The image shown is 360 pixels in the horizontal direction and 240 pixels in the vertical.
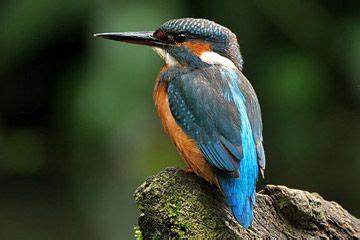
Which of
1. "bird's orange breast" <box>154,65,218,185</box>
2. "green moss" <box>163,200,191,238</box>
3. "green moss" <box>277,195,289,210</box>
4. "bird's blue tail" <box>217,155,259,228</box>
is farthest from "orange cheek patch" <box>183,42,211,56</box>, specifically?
"green moss" <box>163,200,191,238</box>

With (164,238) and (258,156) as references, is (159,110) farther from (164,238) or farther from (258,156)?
(164,238)

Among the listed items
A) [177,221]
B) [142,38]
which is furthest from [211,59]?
[177,221]

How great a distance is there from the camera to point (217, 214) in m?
3.75

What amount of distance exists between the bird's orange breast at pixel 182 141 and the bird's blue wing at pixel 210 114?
0.12 ft

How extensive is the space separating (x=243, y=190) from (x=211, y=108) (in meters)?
0.52

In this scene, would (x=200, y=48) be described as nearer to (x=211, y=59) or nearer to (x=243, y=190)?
(x=211, y=59)

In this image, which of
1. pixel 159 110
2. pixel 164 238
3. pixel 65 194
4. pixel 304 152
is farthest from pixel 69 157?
pixel 164 238

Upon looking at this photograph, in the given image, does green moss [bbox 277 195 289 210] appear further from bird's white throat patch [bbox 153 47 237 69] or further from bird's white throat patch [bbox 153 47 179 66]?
bird's white throat patch [bbox 153 47 179 66]

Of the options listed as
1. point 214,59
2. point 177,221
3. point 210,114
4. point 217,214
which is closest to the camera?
point 177,221

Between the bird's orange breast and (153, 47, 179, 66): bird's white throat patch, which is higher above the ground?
(153, 47, 179, 66): bird's white throat patch

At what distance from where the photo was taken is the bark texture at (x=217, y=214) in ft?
11.9

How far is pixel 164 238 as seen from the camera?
362 centimetres

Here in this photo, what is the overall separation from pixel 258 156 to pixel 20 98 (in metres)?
3.15

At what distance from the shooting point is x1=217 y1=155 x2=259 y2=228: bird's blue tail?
3711 mm
